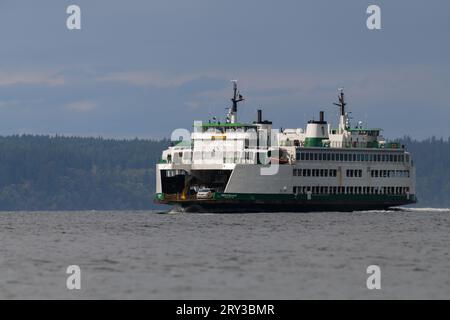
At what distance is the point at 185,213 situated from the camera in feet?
418

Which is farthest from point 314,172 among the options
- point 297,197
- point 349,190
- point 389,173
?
point 389,173

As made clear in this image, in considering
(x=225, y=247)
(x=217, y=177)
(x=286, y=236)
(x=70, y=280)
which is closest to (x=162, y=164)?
(x=217, y=177)

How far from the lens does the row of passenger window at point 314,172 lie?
429 feet

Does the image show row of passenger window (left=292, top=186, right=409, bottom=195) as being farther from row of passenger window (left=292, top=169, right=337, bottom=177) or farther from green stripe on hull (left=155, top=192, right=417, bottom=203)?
row of passenger window (left=292, top=169, right=337, bottom=177)

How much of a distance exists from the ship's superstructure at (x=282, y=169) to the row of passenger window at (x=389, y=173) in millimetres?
100

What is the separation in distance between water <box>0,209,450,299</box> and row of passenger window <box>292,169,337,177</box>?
2509 centimetres

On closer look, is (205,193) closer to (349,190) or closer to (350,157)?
(349,190)

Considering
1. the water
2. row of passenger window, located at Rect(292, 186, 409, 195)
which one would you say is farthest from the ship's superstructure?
the water

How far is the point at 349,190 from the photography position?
448 feet

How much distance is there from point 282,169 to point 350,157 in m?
10.2

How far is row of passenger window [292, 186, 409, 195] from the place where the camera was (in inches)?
5197

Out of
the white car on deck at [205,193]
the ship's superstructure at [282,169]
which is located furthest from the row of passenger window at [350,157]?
the white car on deck at [205,193]
